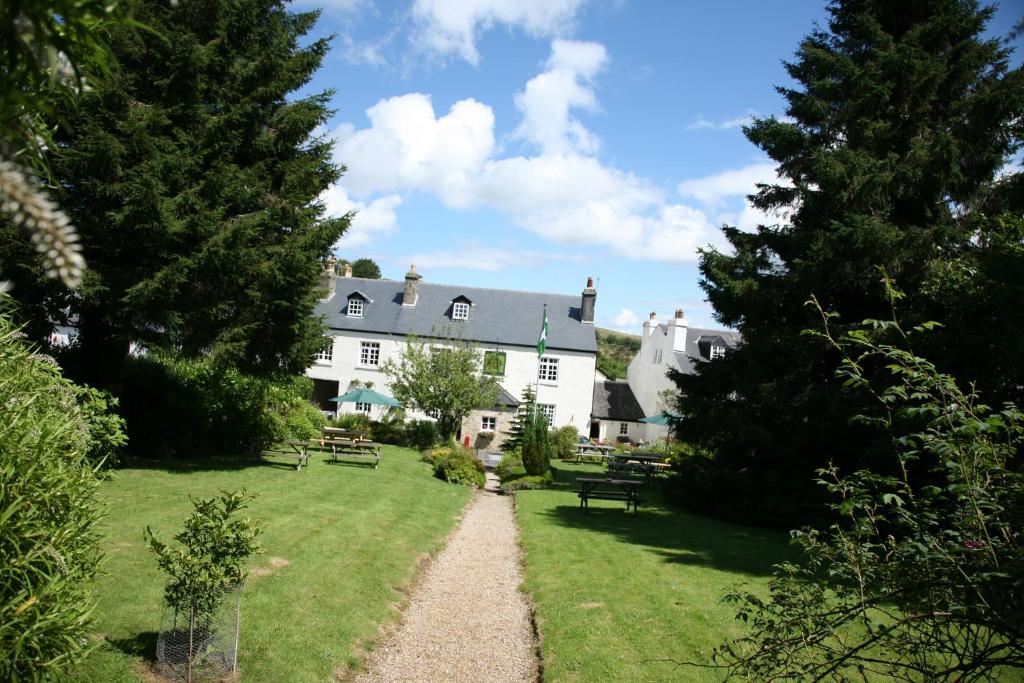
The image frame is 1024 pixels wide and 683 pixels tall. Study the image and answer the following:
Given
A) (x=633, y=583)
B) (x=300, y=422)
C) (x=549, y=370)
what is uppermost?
(x=549, y=370)

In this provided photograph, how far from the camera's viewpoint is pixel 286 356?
18.5 meters

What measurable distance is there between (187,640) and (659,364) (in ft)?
137

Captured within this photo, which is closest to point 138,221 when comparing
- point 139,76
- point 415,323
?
point 139,76

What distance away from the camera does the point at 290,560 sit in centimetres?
1023

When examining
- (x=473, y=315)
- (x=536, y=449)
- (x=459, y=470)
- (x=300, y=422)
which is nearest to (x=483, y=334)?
(x=473, y=315)

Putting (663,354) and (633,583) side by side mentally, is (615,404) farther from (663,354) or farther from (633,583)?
(633,583)

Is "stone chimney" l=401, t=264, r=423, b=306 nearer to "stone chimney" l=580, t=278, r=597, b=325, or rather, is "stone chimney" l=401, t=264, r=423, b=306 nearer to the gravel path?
"stone chimney" l=580, t=278, r=597, b=325

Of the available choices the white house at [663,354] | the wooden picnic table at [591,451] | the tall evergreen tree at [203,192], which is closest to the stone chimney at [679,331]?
→ the white house at [663,354]

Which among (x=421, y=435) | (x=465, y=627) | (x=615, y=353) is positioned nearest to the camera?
(x=465, y=627)

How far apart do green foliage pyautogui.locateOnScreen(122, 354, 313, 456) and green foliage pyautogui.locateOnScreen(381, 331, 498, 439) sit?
692 centimetres

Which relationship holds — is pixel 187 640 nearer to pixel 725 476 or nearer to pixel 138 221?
pixel 138 221

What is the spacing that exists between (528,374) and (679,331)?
11.2m

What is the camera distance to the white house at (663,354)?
43469 mm

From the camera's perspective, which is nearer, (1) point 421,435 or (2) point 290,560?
(2) point 290,560
